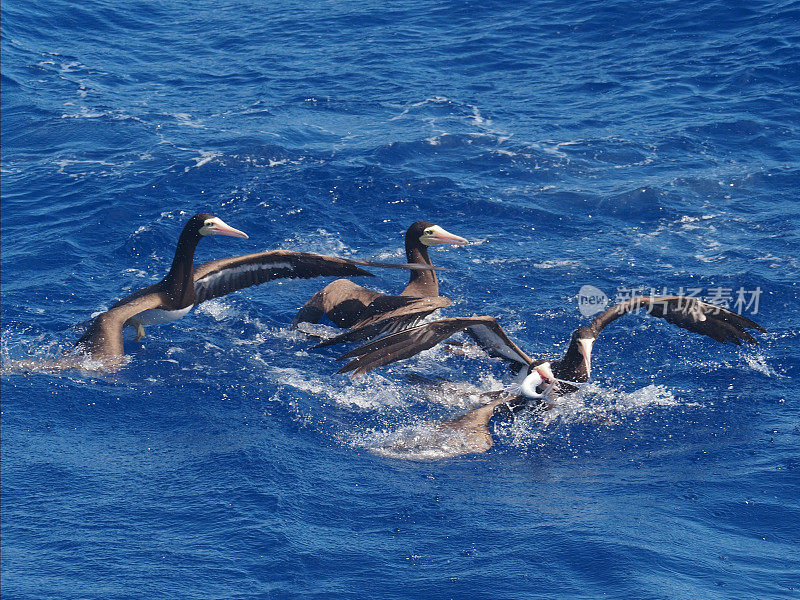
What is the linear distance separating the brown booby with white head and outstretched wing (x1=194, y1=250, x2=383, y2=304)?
5.76 ft

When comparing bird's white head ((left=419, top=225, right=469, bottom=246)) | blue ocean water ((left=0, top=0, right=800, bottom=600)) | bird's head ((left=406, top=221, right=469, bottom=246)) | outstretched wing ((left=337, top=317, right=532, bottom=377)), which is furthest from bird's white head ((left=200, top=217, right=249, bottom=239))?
outstretched wing ((left=337, top=317, right=532, bottom=377))

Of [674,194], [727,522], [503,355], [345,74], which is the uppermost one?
[345,74]

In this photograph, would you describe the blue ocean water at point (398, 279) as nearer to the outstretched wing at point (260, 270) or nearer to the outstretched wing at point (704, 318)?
the outstretched wing at point (704, 318)

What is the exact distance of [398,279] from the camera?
17297 mm

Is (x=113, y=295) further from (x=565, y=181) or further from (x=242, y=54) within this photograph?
(x=242, y=54)

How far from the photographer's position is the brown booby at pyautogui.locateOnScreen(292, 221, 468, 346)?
14.2m

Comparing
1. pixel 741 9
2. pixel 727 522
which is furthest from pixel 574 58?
pixel 727 522

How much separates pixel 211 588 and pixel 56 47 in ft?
75.6

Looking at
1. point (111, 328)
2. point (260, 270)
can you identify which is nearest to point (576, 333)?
point (260, 270)

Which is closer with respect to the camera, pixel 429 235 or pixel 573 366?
pixel 573 366

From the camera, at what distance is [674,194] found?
18.9m

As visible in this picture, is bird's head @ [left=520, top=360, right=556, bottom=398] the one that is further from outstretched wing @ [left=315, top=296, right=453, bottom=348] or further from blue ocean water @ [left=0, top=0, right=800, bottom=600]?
outstretched wing @ [left=315, top=296, right=453, bottom=348]

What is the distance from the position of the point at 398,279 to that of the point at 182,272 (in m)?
4.28

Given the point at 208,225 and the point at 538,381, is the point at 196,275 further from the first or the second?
the point at 538,381
